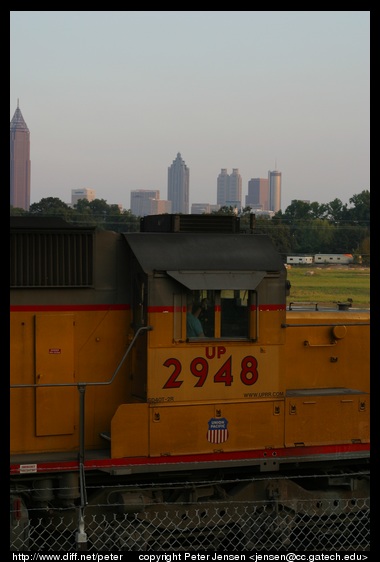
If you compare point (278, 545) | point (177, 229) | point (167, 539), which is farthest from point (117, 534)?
point (177, 229)

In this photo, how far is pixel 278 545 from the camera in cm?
971

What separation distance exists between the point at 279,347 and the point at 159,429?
1.80 metres

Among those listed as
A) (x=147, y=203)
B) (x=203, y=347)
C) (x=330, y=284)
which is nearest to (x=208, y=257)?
(x=203, y=347)

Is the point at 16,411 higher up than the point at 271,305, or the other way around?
the point at 271,305

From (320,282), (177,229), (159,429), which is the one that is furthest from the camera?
(320,282)

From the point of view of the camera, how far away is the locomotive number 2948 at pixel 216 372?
924 centimetres

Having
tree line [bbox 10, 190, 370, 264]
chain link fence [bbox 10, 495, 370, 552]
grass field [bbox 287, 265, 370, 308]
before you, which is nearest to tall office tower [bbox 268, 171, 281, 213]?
tree line [bbox 10, 190, 370, 264]

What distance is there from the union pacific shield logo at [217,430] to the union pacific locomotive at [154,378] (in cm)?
1

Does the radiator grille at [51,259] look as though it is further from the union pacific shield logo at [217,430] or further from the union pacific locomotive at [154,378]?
the union pacific shield logo at [217,430]

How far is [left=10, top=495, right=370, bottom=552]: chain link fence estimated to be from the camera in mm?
9242

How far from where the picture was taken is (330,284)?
52.4m

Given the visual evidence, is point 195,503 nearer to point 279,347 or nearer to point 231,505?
point 231,505

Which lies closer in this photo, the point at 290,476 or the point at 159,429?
the point at 159,429

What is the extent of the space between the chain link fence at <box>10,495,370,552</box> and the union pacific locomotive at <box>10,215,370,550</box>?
0.27 feet
